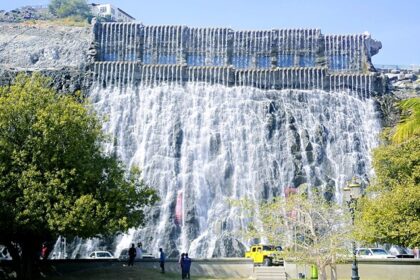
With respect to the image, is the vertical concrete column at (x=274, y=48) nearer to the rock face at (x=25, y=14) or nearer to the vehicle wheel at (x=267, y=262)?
the vehicle wheel at (x=267, y=262)

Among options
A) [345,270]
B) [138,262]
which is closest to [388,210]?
[345,270]

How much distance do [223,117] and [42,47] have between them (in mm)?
23109

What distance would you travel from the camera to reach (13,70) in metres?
68.2

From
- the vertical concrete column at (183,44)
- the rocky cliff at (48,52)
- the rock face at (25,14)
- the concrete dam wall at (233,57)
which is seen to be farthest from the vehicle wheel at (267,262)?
the rock face at (25,14)

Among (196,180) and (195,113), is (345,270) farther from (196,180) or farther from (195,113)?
(195,113)

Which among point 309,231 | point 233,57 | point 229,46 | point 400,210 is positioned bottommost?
point 309,231

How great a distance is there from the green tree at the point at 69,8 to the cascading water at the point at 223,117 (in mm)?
40166

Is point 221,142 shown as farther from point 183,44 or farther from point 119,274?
point 119,274

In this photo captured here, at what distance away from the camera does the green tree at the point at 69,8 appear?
353 feet

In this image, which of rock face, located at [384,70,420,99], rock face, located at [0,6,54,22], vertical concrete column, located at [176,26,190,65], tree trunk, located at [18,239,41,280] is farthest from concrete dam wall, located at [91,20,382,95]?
tree trunk, located at [18,239,41,280]

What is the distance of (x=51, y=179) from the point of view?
34.6 m

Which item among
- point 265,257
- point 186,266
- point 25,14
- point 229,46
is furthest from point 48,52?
point 186,266

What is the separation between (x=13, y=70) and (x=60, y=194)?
37162mm

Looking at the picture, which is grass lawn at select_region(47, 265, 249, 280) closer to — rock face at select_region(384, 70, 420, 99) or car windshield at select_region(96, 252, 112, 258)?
car windshield at select_region(96, 252, 112, 258)
